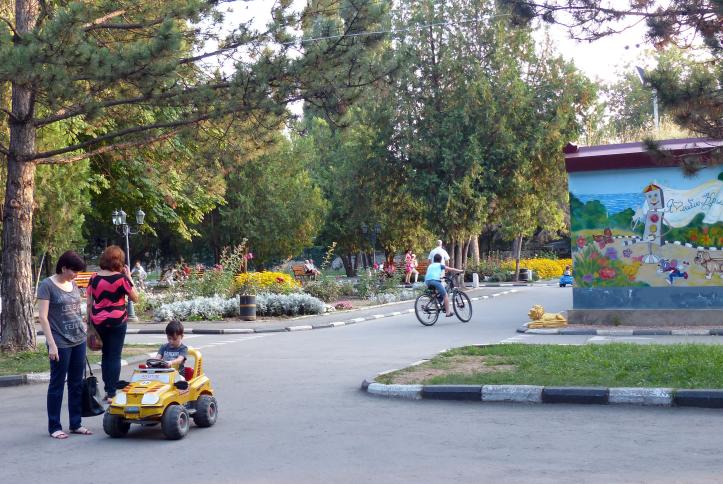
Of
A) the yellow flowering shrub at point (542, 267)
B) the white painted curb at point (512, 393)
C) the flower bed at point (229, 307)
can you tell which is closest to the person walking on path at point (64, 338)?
the white painted curb at point (512, 393)

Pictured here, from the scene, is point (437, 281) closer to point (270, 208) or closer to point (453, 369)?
point (453, 369)

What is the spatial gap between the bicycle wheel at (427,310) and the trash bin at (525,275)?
3226cm

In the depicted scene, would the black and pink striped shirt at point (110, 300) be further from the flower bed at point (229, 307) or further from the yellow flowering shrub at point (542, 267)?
the yellow flowering shrub at point (542, 267)

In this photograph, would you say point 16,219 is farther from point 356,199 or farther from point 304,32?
point 356,199

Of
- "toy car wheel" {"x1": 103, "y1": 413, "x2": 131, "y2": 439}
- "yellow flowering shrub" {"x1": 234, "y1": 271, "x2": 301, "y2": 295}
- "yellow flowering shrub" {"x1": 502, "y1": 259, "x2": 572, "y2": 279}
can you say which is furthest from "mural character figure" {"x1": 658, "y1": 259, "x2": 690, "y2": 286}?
"yellow flowering shrub" {"x1": 502, "y1": 259, "x2": 572, "y2": 279}


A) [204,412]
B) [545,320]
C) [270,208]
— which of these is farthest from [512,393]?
[270,208]

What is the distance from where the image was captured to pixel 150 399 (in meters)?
8.12

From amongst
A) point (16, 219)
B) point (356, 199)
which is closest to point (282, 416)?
point (16, 219)

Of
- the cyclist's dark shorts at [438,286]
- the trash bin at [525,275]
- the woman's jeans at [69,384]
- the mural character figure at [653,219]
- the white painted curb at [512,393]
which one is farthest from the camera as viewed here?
the trash bin at [525,275]

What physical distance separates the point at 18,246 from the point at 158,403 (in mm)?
Result: 8439

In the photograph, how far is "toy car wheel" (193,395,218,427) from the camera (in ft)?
28.7

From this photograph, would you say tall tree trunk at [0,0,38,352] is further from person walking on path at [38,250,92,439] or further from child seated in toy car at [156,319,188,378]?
child seated in toy car at [156,319,188,378]

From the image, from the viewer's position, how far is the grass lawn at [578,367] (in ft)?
33.6

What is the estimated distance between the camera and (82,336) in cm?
890
